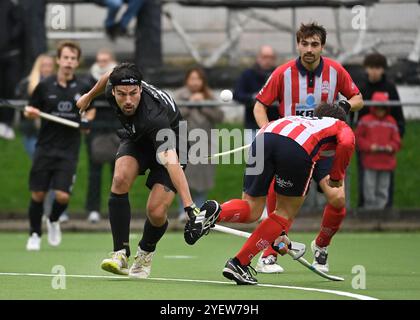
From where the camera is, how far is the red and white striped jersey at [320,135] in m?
9.09

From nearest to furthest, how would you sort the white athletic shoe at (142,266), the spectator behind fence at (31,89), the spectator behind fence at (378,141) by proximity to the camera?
the white athletic shoe at (142,266) < the spectator behind fence at (31,89) < the spectator behind fence at (378,141)

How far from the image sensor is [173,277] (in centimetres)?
995

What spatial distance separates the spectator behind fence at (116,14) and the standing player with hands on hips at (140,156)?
7720 millimetres

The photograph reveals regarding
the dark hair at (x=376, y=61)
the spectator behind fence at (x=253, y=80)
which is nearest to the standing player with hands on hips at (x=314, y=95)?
the dark hair at (x=376, y=61)

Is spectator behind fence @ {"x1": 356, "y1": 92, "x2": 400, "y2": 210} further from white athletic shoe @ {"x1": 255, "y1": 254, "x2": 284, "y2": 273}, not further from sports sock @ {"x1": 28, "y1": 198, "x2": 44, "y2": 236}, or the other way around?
white athletic shoe @ {"x1": 255, "y1": 254, "x2": 284, "y2": 273}

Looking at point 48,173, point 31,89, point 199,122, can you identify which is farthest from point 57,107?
point 199,122

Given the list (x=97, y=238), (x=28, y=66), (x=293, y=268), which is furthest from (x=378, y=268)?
(x=28, y=66)

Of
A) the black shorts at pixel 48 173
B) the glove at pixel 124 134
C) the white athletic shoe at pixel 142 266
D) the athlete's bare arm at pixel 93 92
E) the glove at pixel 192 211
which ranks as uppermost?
the athlete's bare arm at pixel 93 92

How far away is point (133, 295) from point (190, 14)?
10775 mm

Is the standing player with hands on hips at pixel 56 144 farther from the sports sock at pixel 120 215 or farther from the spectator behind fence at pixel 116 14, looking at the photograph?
the spectator behind fence at pixel 116 14

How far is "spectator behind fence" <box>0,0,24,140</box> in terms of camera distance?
17406 millimetres

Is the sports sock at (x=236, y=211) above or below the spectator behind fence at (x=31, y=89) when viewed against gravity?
below

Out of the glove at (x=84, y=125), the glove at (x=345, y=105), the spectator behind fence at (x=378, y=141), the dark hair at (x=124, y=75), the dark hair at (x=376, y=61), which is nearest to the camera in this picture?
the dark hair at (x=124, y=75)

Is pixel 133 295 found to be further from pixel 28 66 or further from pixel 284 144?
pixel 28 66
